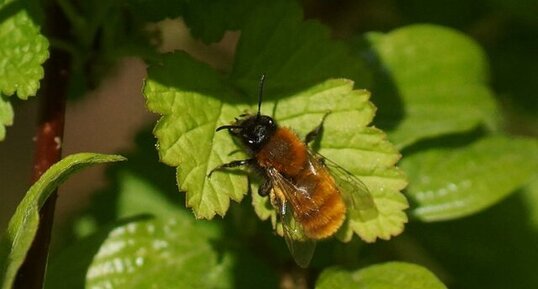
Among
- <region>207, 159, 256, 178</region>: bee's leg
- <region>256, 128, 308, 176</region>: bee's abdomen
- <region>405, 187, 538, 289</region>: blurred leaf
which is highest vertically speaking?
<region>207, 159, 256, 178</region>: bee's leg

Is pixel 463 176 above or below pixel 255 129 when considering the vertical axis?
below

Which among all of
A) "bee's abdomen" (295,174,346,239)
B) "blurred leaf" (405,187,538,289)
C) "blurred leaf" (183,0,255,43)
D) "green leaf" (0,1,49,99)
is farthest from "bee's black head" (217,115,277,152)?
"blurred leaf" (405,187,538,289)

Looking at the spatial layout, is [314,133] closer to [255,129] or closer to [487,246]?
[255,129]

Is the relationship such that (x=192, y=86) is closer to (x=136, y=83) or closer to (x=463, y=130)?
(x=463, y=130)

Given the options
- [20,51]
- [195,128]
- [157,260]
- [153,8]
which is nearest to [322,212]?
[195,128]

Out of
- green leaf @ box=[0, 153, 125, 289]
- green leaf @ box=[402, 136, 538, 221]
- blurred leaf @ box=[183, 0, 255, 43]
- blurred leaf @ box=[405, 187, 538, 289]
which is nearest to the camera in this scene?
green leaf @ box=[0, 153, 125, 289]

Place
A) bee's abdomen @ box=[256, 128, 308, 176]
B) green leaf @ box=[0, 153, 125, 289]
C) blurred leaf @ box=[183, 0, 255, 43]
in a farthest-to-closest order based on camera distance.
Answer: blurred leaf @ box=[183, 0, 255, 43] → bee's abdomen @ box=[256, 128, 308, 176] → green leaf @ box=[0, 153, 125, 289]

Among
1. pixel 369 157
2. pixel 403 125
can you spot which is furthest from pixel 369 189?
pixel 403 125

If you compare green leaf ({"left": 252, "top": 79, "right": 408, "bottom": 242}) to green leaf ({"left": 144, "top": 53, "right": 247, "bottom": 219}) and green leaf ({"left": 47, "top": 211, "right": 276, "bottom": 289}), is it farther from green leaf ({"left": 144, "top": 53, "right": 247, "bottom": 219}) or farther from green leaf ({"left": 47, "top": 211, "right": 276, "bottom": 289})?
green leaf ({"left": 47, "top": 211, "right": 276, "bottom": 289})
